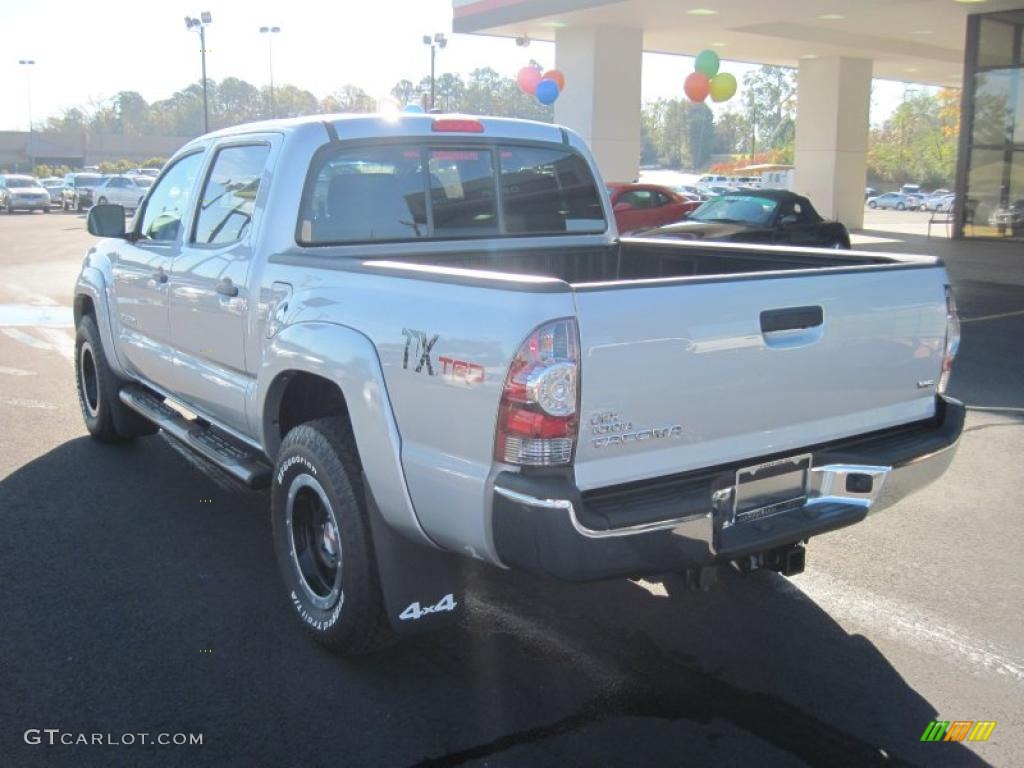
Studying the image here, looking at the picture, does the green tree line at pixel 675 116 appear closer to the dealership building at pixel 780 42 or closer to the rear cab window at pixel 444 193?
the dealership building at pixel 780 42

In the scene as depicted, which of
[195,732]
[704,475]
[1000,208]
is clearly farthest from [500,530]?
[1000,208]

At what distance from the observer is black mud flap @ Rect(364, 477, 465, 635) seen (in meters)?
3.53

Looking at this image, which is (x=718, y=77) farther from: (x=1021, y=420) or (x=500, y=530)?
(x=500, y=530)

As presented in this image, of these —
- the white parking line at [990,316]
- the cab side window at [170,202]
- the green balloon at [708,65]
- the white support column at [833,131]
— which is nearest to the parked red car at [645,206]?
the green balloon at [708,65]

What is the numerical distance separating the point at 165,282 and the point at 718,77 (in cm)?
2154

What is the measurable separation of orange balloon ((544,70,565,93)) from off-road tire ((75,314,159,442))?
63.9ft

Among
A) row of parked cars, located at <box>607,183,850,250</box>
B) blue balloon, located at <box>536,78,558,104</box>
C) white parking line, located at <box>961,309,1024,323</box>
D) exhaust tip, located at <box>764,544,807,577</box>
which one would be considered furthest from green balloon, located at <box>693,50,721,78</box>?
exhaust tip, located at <box>764,544,807,577</box>

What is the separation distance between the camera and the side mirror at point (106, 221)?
590cm

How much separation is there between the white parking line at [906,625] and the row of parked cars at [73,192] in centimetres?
3864

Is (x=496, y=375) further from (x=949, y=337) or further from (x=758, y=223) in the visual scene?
(x=758, y=223)

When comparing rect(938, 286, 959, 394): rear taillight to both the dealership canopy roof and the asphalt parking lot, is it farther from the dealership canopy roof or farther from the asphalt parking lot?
the dealership canopy roof

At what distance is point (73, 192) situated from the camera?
42.8 m

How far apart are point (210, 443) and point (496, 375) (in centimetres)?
252

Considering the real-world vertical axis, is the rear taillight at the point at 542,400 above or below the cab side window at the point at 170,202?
below
